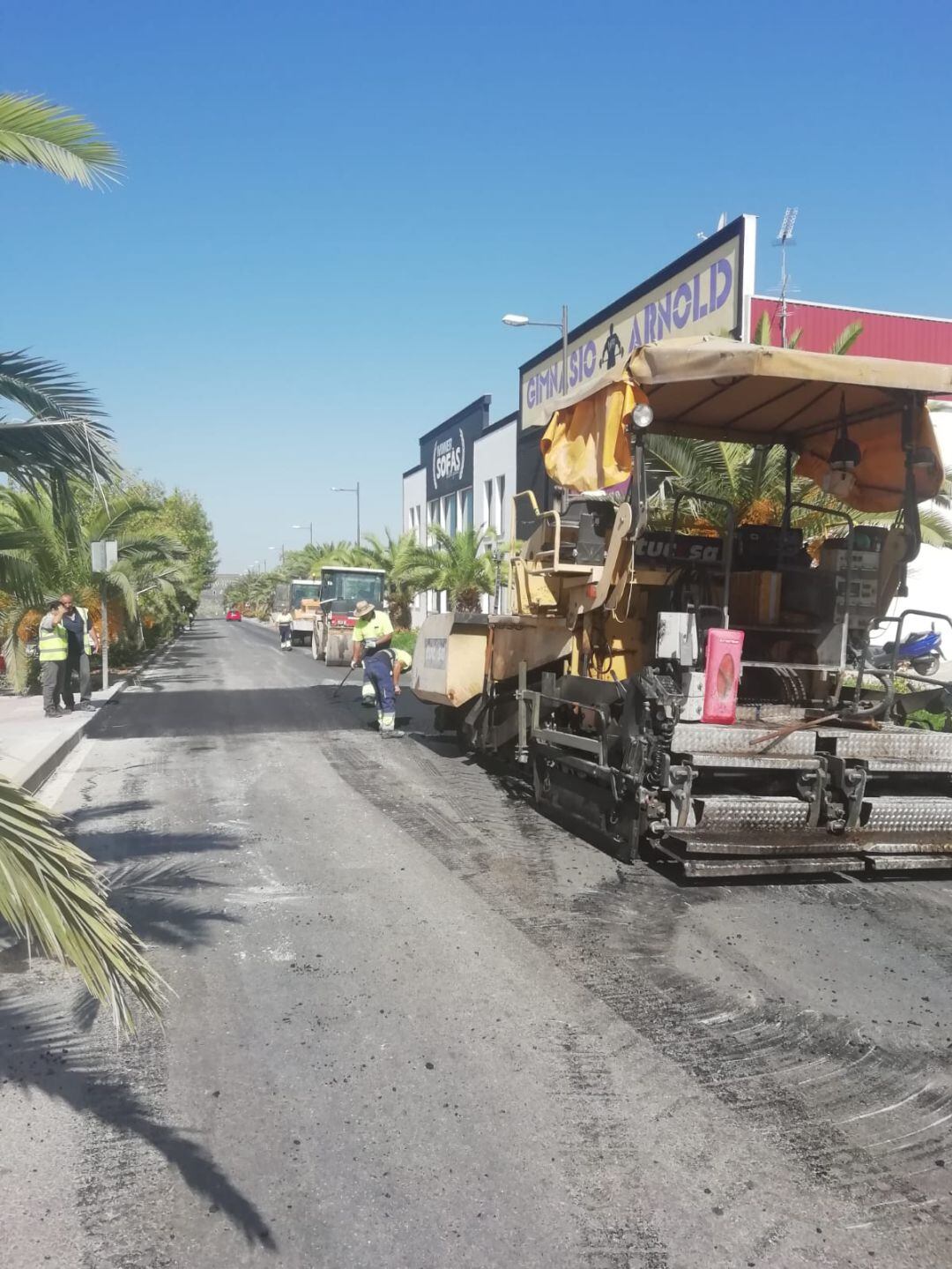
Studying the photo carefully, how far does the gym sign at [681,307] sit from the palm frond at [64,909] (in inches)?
449

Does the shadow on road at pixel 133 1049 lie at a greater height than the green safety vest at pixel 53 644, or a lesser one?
lesser

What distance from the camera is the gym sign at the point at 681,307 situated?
16562mm

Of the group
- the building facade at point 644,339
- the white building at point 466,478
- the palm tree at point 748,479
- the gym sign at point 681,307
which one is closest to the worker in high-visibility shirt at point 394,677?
the building facade at point 644,339

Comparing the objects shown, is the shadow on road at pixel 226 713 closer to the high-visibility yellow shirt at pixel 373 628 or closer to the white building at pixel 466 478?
the high-visibility yellow shirt at pixel 373 628

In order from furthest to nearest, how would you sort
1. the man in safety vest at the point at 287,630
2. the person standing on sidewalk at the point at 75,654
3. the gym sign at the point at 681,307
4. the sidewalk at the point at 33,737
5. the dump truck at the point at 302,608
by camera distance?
1. the man in safety vest at the point at 287,630
2. the dump truck at the point at 302,608
3. the gym sign at the point at 681,307
4. the person standing on sidewalk at the point at 75,654
5. the sidewalk at the point at 33,737

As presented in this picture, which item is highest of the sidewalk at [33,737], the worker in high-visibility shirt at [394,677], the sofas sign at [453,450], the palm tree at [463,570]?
the sofas sign at [453,450]

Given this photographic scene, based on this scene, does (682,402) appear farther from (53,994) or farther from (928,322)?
(928,322)

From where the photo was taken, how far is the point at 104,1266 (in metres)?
2.61

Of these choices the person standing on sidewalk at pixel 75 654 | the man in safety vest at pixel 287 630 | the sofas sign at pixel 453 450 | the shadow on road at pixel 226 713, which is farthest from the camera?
the man in safety vest at pixel 287 630

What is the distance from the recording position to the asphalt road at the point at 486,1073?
278 cm

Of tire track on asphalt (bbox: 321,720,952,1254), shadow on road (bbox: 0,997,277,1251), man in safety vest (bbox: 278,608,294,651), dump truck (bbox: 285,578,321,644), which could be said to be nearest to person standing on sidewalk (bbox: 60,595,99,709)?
tire track on asphalt (bbox: 321,720,952,1254)

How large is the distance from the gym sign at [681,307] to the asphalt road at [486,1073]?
8890 mm

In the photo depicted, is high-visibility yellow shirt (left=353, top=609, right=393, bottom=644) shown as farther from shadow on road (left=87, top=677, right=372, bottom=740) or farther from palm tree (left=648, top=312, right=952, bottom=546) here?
palm tree (left=648, top=312, right=952, bottom=546)

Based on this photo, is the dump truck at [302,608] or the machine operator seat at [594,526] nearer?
the machine operator seat at [594,526]
